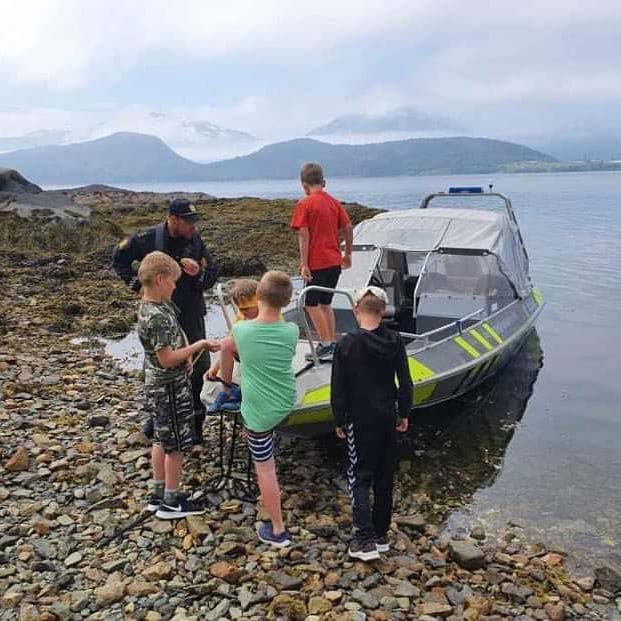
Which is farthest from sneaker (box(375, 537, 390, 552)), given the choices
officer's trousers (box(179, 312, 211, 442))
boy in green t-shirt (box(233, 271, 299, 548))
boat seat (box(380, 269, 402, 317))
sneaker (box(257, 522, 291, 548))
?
boat seat (box(380, 269, 402, 317))

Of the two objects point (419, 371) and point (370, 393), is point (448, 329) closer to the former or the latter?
point (419, 371)

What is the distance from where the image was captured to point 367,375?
13.5 feet

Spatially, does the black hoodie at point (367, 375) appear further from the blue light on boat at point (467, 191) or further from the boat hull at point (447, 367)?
the blue light on boat at point (467, 191)

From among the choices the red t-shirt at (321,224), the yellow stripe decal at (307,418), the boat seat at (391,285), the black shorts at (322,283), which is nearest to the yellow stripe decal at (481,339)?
the boat seat at (391,285)

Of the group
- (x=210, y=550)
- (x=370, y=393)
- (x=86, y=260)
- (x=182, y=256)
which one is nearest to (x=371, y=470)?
(x=370, y=393)

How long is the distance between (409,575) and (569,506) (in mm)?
2489

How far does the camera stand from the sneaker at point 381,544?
14.5ft

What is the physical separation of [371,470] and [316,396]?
1.40 metres

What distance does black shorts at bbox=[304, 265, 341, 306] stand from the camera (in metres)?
6.50

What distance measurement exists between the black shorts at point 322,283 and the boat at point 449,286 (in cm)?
56

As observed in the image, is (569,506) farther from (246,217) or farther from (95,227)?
(246,217)

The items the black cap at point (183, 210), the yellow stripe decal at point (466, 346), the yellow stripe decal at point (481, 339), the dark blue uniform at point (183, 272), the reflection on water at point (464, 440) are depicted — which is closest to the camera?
the black cap at point (183, 210)

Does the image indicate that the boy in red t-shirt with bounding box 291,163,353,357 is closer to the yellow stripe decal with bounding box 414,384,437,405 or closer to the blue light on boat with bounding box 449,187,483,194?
the yellow stripe decal with bounding box 414,384,437,405

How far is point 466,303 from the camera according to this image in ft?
28.8
